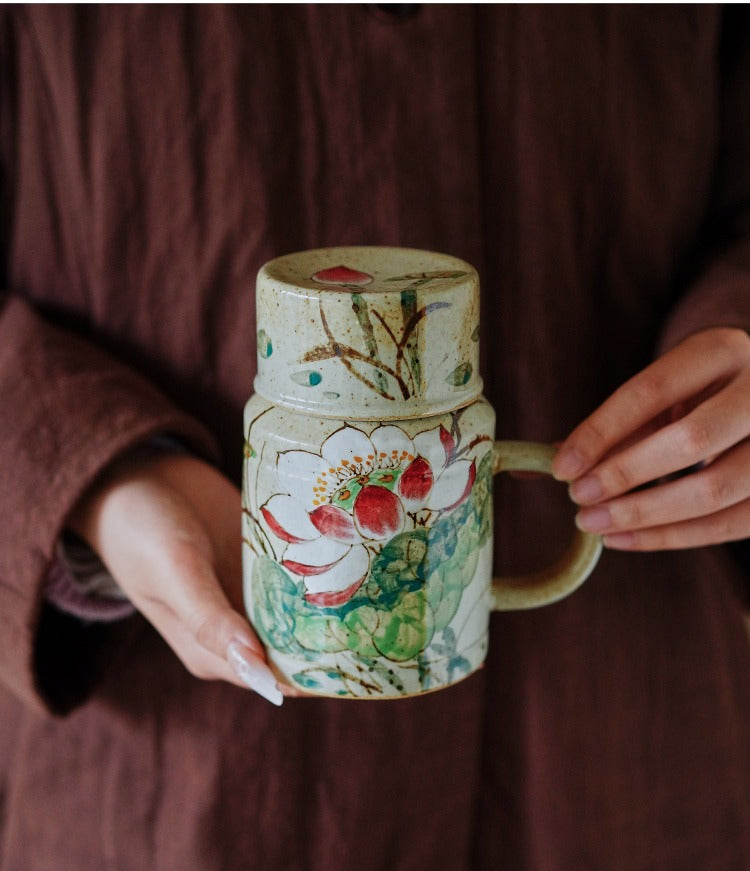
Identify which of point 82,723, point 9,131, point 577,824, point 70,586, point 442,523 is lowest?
point 577,824

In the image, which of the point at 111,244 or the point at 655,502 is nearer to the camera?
the point at 655,502

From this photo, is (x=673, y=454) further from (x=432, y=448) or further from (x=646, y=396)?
(x=432, y=448)

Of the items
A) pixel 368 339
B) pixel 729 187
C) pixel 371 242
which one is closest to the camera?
pixel 368 339

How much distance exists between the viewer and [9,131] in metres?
0.66

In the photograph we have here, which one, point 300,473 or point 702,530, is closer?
point 300,473

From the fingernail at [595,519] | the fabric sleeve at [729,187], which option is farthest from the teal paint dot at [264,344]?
the fabric sleeve at [729,187]

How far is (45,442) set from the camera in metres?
0.59

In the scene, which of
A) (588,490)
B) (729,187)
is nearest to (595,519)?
(588,490)

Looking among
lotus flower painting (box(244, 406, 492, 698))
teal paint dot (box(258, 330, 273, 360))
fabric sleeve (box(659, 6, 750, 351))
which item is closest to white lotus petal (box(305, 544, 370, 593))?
lotus flower painting (box(244, 406, 492, 698))

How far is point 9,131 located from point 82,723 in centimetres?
44

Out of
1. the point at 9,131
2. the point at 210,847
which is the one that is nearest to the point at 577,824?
the point at 210,847

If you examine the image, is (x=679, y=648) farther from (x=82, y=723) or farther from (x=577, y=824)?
(x=82, y=723)

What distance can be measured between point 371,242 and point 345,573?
27cm

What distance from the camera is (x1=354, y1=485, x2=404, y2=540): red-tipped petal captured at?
461 millimetres
